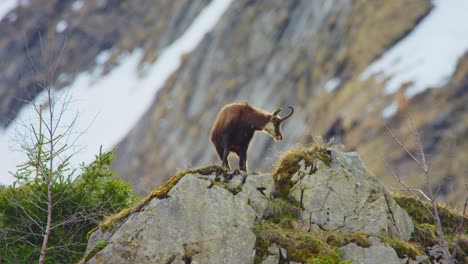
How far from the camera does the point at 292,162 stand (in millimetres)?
13875

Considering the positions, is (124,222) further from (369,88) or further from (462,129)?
(369,88)

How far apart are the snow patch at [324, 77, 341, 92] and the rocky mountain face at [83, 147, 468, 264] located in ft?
148

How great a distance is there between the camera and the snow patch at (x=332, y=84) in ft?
192

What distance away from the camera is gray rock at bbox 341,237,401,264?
12.1 metres

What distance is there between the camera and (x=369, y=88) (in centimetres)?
5584

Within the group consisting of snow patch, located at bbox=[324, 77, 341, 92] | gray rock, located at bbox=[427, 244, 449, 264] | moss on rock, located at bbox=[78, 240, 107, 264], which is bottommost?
gray rock, located at bbox=[427, 244, 449, 264]

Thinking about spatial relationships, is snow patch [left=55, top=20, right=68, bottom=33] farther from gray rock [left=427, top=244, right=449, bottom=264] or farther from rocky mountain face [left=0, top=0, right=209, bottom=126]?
gray rock [left=427, top=244, right=449, bottom=264]

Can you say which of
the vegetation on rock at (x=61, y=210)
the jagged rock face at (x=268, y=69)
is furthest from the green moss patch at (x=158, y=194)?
the jagged rock face at (x=268, y=69)

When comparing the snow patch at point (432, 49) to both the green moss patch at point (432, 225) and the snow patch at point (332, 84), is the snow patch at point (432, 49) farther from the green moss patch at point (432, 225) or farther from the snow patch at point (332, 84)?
the green moss patch at point (432, 225)

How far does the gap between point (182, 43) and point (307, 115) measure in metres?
52.3

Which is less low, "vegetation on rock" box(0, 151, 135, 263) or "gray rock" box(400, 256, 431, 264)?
"vegetation on rock" box(0, 151, 135, 263)

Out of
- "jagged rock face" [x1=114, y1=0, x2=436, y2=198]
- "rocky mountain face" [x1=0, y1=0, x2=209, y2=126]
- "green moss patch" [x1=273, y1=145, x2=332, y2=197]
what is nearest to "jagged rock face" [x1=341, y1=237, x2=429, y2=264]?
"green moss patch" [x1=273, y1=145, x2=332, y2=197]

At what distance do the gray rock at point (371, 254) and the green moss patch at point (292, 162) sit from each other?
1.99m

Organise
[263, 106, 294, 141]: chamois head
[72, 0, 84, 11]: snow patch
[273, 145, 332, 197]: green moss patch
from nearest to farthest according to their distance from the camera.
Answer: [273, 145, 332, 197]: green moss patch, [263, 106, 294, 141]: chamois head, [72, 0, 84, 11]: snow patch
